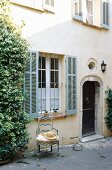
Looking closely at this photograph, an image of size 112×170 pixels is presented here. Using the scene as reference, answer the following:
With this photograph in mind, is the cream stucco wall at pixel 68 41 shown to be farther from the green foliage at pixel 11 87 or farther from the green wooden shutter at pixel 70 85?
the green foliage at pixel 11 87

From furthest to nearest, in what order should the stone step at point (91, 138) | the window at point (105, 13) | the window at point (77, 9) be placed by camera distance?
the window at point (105, 13) → the stone step at point (91, 138) → the window at point (77, 9)

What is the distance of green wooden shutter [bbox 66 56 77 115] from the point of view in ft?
33.0

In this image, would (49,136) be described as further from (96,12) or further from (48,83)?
(96,12)

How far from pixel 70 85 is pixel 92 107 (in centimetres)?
212

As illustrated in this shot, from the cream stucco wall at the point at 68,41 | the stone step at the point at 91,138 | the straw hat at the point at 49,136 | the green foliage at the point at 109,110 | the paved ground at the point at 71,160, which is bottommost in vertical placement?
the paved ground at the point at 71,160

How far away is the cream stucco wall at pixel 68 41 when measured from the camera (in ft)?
29.6

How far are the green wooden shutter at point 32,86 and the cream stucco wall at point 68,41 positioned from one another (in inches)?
12.8

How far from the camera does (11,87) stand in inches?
308

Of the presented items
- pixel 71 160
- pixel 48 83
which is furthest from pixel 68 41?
pixel 71 160

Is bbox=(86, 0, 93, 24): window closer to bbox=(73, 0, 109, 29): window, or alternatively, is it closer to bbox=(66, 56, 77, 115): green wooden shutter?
bbox=(73, 0, 109, 29): window

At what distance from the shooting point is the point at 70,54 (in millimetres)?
10242

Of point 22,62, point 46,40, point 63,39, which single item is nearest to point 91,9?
point 63,39

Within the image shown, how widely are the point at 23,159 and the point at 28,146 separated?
2.09ft

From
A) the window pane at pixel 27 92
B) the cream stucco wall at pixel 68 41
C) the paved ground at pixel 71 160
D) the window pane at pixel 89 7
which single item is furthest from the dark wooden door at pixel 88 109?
the window pane at pixel 27 92
